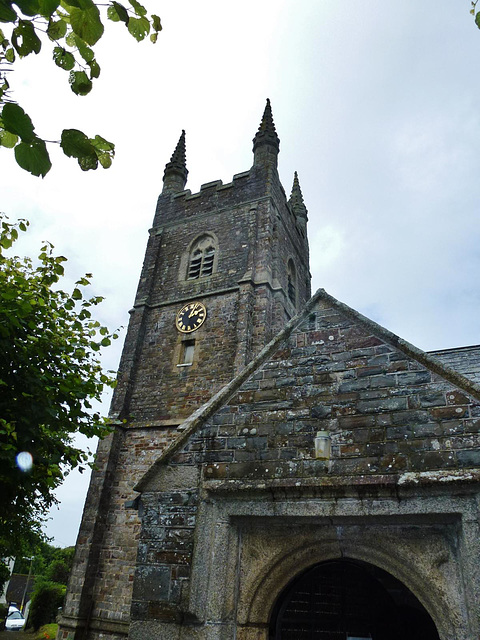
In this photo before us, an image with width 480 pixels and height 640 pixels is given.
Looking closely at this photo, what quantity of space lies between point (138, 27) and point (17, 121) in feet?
3.03

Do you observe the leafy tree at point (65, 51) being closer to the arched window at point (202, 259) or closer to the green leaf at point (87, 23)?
the green leaf at point (87, 23)

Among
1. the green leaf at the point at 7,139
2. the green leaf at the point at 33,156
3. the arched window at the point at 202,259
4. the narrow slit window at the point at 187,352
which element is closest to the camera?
the green leaf at the point at 33,156

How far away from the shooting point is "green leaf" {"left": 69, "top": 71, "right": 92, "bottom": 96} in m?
2.57

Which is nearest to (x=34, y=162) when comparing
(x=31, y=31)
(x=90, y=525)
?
(x=31, y=31)

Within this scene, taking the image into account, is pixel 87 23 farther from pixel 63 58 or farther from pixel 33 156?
pixel 33 156

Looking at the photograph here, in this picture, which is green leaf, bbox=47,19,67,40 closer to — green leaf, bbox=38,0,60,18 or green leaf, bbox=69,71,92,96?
green leaf, bbox=69,71,92,96

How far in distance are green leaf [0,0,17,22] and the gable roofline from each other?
353 cm

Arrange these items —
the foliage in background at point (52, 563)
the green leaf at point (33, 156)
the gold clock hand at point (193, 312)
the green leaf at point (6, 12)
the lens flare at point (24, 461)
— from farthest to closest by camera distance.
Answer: the foliage in background at point (52, 563) < the gold clock hand at point (193, 312) < the lens flare at point (24, 461) < the green leaf at point (33, 156) < the green leaf at point (6, 12)

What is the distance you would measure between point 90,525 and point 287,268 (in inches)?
521

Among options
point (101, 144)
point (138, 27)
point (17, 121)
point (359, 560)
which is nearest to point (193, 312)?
point (359, 560)

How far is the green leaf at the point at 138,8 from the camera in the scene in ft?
8.16

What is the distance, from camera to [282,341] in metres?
5.16

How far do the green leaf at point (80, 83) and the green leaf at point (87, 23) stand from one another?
265 millimetres

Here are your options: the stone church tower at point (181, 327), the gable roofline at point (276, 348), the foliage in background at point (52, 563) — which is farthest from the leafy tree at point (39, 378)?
the foliage in background at point (52, 563)
